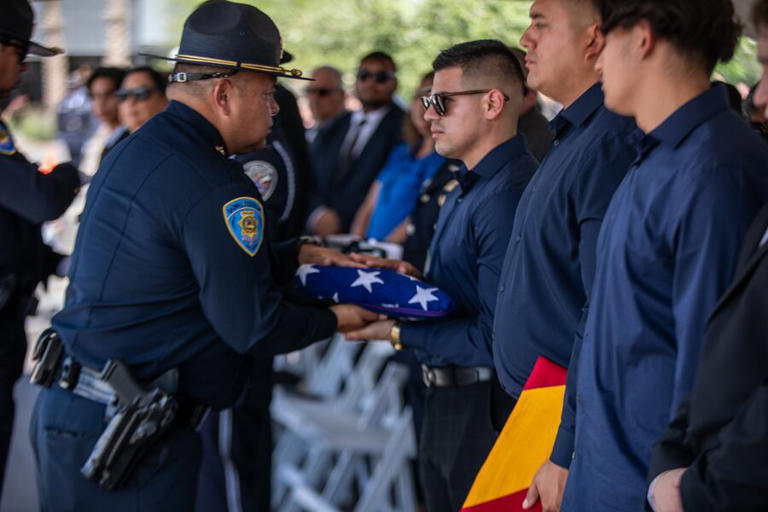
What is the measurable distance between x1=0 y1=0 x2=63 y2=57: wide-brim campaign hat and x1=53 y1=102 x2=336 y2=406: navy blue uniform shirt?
3.46 ft

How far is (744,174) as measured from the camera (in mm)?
1743

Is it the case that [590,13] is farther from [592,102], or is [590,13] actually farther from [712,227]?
[712,227]

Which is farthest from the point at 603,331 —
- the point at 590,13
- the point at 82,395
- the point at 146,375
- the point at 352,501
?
the point at 352,501

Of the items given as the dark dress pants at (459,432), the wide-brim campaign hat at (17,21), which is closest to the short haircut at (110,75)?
the wide-brim campaign hat at (17,21)

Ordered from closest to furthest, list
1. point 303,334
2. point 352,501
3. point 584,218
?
point 584,218 → point 303,334 → point 352,501

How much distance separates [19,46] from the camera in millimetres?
3584

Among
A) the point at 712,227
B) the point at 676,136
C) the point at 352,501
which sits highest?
the point at 676,136

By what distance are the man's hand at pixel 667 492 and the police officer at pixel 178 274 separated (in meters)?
1.38

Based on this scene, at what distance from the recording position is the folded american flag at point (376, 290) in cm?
310

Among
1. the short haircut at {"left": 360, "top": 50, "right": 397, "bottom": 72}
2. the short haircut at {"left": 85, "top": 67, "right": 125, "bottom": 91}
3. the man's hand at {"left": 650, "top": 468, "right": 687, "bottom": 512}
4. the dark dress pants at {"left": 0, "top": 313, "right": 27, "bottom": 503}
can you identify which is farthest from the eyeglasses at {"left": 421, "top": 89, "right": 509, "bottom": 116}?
the short haircut at {"left": 85, "top": 67, "right": 125, "bottom": 91}

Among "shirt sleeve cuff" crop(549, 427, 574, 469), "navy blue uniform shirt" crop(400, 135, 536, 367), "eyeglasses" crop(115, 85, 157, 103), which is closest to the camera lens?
"shirt sleeve cuff" crop(549, 427, 574, 469)

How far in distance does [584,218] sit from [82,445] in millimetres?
1593

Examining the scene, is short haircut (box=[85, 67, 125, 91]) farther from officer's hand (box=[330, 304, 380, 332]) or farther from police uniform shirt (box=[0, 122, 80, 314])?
officer's hand (box=[330, 304, 380, 332])

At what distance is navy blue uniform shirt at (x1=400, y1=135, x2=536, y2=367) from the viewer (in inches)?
117
